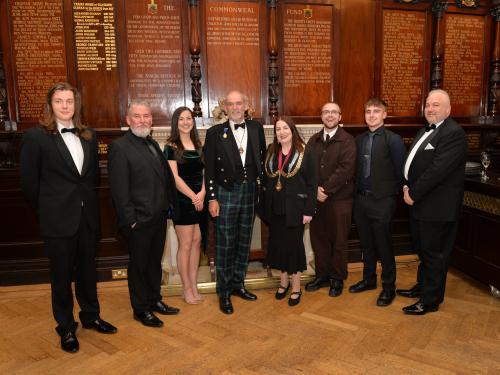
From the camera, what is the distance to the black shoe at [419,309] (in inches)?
127

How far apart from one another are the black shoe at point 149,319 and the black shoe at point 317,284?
4.59ft

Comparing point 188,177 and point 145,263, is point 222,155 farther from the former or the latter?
point 145,263

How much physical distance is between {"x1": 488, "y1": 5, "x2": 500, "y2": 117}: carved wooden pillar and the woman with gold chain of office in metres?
3.18

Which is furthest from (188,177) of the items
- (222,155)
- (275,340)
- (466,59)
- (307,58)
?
(466,59)

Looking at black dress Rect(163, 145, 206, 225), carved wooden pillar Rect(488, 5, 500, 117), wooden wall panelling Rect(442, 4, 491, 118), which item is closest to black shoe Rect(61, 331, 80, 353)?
black dress Rect(163, 145, 206, 225)

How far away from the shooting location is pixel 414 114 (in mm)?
4906

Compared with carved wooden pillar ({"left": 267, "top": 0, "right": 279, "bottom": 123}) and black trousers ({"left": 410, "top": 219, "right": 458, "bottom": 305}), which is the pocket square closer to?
black trousers ({"left": 410, "top": 219, "right": 458, "bottom": 305})

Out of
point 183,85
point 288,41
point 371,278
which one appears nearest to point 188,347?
point 371,278

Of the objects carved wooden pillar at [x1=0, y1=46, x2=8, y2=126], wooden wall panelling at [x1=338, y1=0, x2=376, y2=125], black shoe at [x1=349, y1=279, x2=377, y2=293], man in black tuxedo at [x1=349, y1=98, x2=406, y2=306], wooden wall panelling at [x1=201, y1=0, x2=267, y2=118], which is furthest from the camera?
wooden wall panelling at [x1=338, y1=0, x2=376, y2=125]

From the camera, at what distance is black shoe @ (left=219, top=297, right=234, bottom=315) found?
3.31 meters

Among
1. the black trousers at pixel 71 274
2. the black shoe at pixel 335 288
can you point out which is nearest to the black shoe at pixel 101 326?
the black trousers at pixel 71 274

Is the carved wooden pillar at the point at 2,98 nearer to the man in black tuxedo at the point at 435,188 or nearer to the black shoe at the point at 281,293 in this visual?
the black shoe at the point at 281,293

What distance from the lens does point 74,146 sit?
2.70m

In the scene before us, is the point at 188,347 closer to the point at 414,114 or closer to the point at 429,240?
the point at 429,240
